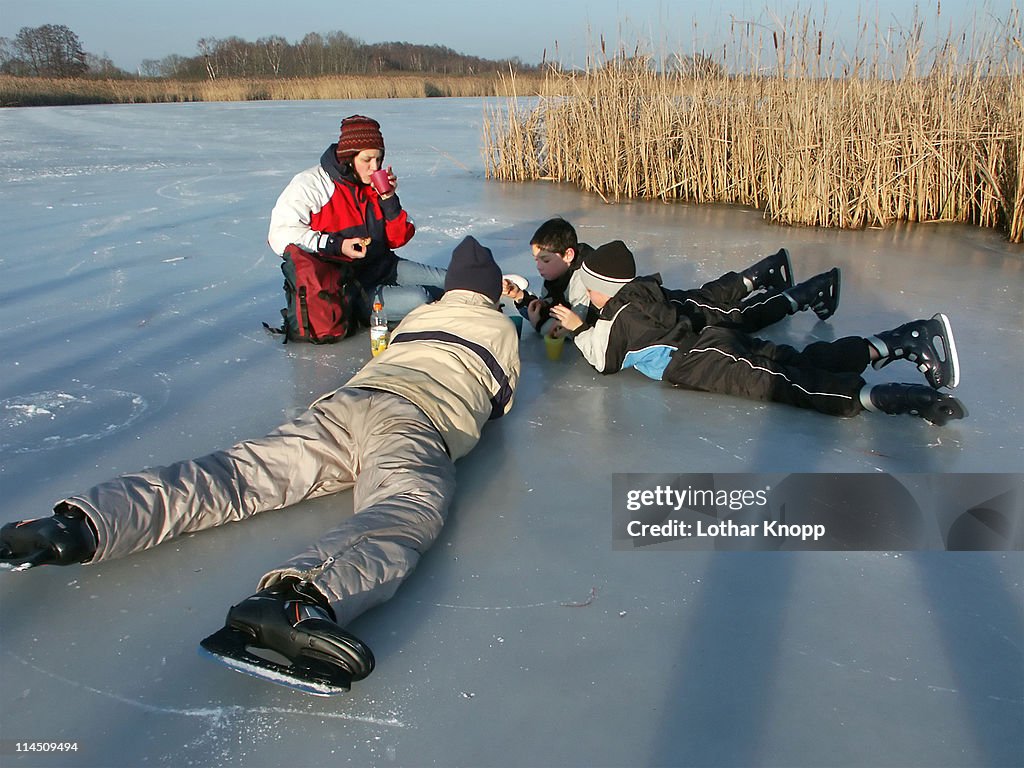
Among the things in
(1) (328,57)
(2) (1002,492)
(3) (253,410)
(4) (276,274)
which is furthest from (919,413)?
(1) (328,57)

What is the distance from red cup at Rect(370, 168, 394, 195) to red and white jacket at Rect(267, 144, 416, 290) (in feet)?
0.35

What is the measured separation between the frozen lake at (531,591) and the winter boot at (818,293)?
0.11 metres

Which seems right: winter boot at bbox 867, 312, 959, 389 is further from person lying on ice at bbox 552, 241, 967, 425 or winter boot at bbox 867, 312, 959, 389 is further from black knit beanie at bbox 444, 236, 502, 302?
black knit beanie at bbox 444, 236, 502, 302

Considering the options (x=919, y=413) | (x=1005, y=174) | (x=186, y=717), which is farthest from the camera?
(x=1005, y=174)

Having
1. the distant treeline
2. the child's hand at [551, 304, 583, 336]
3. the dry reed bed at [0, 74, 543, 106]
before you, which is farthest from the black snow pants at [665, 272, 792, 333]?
the distant treeline

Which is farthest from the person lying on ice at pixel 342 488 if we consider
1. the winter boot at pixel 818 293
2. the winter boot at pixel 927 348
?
the winter boot at pixel 818 293

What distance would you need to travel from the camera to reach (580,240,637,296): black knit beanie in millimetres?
2793

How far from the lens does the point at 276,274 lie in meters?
4.07

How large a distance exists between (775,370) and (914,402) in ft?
1.32

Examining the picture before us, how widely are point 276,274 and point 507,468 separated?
2.33m

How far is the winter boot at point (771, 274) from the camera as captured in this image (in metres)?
3.52

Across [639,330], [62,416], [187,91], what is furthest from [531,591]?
[187,91]

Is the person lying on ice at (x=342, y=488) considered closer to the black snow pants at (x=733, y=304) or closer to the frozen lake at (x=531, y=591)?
the frozen lake at (x=531, y=591)

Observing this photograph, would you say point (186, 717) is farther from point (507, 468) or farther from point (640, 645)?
point (507, 468)
